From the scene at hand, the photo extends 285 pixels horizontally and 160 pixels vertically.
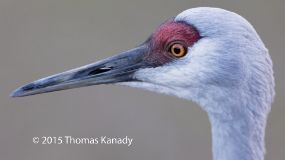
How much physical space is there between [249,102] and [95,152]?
9.42ft

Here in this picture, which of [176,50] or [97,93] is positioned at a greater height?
[176,50]

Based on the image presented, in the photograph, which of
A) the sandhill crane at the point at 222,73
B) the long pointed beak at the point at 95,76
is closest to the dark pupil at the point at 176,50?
the sandhill crane at the point at 222,73

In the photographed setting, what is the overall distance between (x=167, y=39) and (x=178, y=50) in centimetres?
9

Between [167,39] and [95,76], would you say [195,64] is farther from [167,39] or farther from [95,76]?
[95,76]

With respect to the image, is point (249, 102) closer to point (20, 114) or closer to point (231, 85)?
point (231, 85)

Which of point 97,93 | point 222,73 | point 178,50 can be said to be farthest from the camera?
point 97,93

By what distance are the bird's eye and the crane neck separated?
315mm

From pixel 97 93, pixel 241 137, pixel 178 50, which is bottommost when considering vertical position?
pixel 97 93

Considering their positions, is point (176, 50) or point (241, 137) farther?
point (176, 50)

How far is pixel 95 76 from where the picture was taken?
3092mm

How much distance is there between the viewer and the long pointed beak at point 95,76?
10.1ft

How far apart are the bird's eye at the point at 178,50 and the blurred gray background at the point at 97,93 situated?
8.54 feet

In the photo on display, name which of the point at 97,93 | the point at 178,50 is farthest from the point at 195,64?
the point at 97,93

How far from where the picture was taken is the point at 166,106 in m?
5.85
